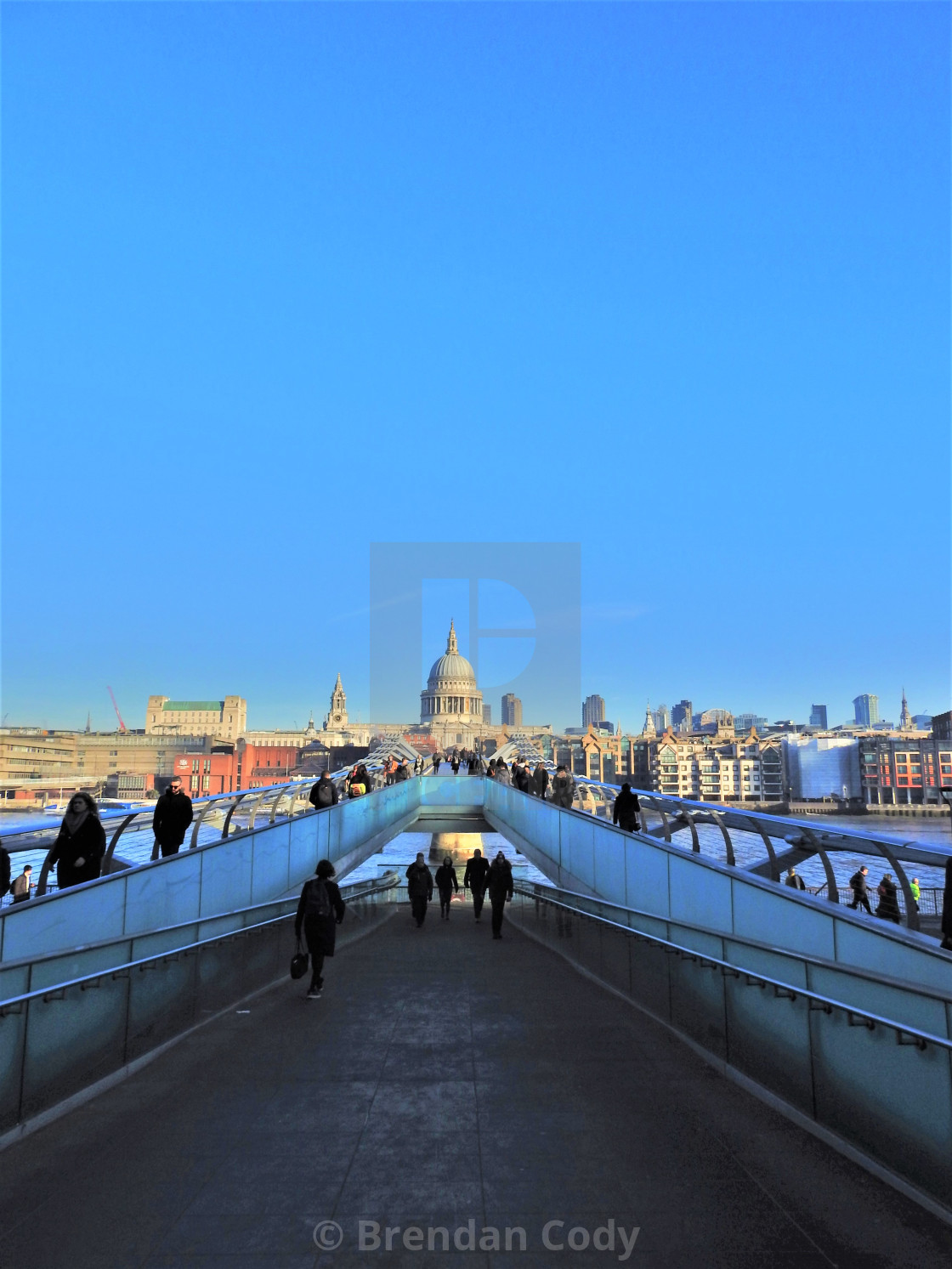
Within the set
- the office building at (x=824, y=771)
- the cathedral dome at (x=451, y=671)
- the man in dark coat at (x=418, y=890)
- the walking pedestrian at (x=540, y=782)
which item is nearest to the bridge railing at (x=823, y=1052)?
the man in dark coat at (x=418, y=890)

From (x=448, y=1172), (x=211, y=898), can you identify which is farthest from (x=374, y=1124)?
(x=211, y=898)

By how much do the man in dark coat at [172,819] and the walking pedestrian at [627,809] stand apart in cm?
574

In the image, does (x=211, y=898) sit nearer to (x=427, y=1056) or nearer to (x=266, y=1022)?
(x=266, y=1022)

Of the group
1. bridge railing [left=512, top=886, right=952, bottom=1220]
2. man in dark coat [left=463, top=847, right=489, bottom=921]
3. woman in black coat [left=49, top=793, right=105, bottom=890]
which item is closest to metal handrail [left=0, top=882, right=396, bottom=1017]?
woman in black coat [left=49, top=793, right=105, bottom=890]

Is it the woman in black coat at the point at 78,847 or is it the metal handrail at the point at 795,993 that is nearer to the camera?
the metal handrail at the point at 795,993

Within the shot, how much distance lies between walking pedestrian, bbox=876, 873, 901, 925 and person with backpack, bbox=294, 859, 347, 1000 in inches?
188

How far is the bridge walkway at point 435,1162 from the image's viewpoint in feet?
11.6

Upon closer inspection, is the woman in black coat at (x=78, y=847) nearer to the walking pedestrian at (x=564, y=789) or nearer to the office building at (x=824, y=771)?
the walking pedestrian at (x=564, y=789)

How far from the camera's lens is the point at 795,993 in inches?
192

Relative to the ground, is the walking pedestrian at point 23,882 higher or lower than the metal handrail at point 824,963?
lower

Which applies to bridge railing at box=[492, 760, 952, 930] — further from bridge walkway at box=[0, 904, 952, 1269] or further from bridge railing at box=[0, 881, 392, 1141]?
bridge railing at box=[0, 881, 392, 1141]

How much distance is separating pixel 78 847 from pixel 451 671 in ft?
554

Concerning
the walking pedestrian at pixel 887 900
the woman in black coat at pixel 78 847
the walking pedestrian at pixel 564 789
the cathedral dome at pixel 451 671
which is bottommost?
the walking pedestrian at pixel 887 900

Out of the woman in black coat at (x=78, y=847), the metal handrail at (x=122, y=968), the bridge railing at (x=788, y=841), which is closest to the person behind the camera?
the metal handrail at (x=122, y=968)
